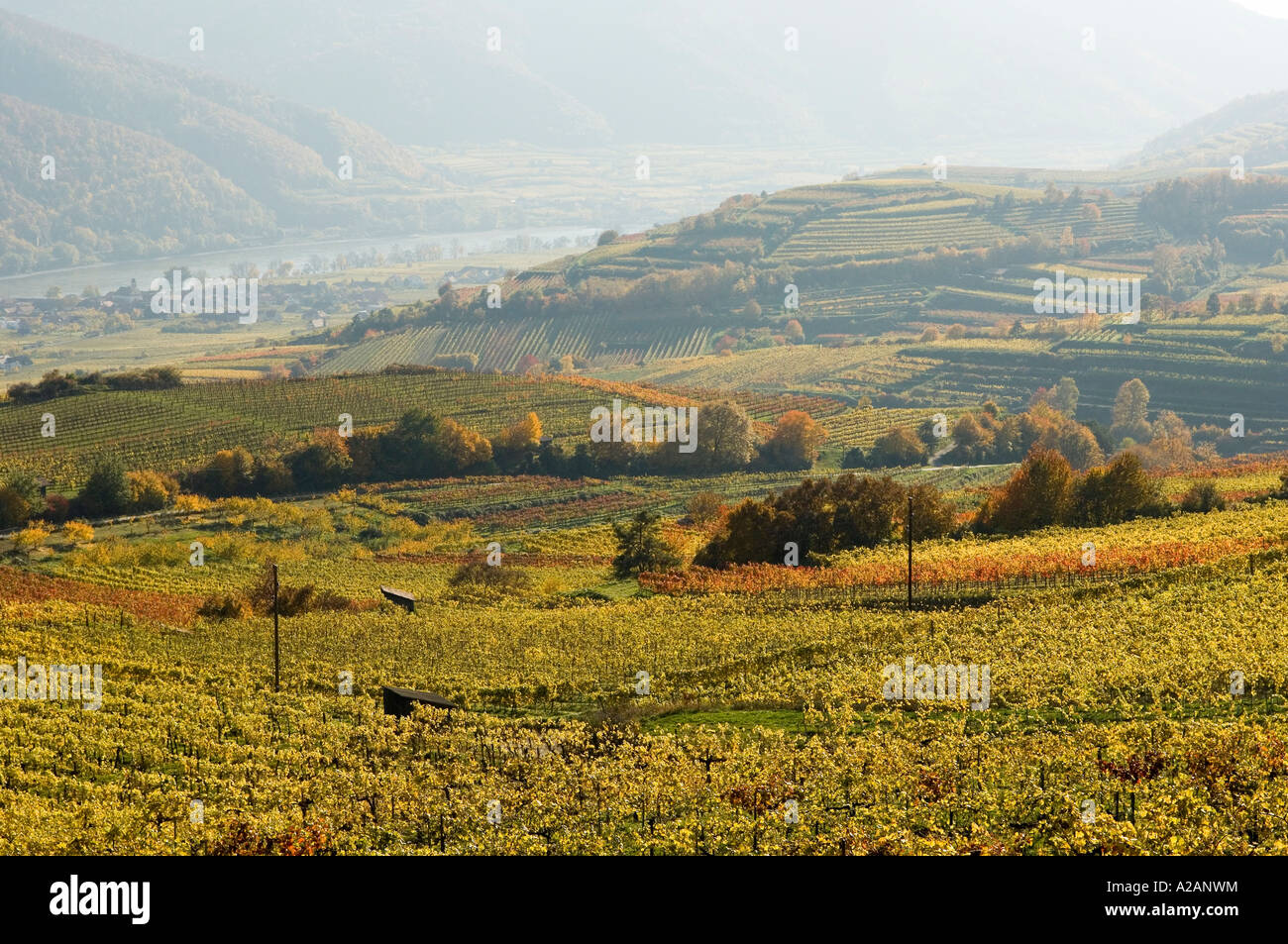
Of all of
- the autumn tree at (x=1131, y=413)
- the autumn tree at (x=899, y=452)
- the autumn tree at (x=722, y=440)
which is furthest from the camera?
the autumn tree at (x=1131, y=413)

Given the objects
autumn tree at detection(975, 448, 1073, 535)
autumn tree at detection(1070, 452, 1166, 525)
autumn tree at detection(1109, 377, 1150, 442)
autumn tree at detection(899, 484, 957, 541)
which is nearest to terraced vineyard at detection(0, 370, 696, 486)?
autumn tree at detection(899, 484, 957, 541)

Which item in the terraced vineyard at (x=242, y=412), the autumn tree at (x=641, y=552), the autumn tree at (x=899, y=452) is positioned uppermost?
the terraced vineyard at (x=242, y=412)

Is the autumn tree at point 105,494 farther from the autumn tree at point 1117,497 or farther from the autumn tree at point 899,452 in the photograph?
the autumn tree at point 1117,497

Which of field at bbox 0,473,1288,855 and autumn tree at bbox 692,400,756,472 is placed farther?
autumn tree at bbox 692,400,756,472

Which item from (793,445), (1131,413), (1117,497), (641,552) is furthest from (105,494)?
(1131,413)

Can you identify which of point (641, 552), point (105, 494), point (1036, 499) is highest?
point (1036, 499)

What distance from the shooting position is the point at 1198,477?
263 feet

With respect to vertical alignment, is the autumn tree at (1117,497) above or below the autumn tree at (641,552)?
above

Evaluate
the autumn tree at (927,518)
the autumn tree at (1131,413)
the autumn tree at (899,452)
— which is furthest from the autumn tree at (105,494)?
the autumn tree at (1131,413)

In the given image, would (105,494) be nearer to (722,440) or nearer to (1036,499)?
(722,440)

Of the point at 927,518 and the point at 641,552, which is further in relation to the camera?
the point at 641,552

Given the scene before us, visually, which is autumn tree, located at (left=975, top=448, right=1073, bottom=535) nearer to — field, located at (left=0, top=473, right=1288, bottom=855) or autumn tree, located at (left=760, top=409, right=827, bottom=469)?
field, located at (left=0, top=473, right=1288, bottom=855)

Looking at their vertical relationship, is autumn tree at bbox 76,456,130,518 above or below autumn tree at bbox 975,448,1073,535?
below
